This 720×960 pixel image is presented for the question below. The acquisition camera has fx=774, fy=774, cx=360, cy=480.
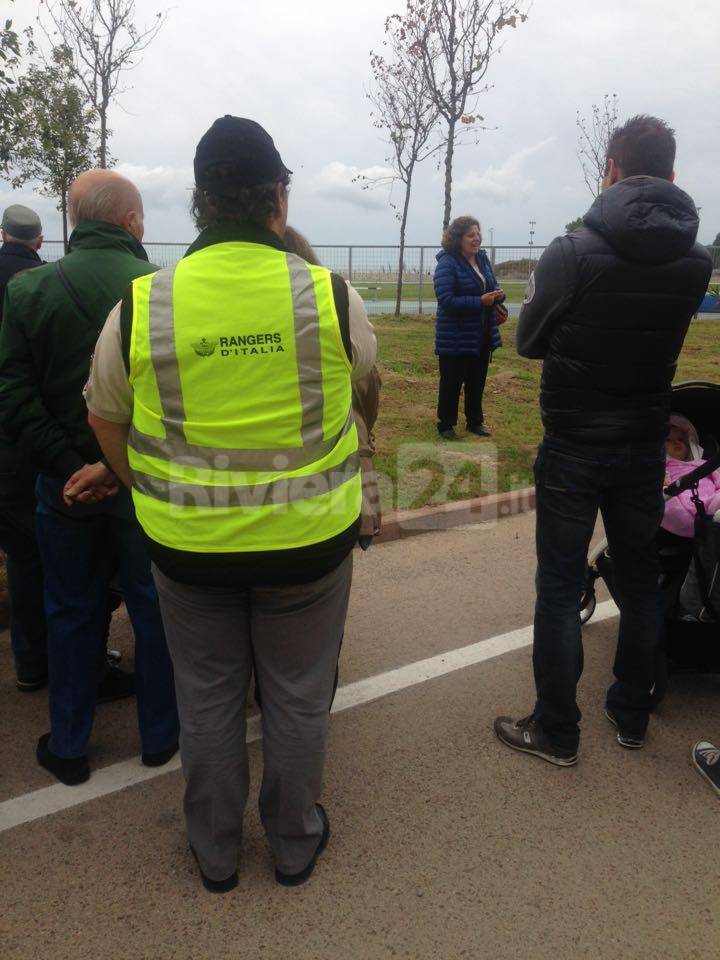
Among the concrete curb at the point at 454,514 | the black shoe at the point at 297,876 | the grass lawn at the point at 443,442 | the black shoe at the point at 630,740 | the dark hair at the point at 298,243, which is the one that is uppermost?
the dark hair at the point at 298,243

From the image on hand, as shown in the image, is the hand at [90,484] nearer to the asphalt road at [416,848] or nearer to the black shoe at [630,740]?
the asphalt road at [416,848]

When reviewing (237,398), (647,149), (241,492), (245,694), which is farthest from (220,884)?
(647,149)

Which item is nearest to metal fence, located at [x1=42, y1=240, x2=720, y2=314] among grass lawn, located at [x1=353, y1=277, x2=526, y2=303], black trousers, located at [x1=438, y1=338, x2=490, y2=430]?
grass lawn, located at [x1=353, y1=277, x2=526, y2=303]

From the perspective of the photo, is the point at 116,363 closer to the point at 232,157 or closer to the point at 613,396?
the point at 232,157

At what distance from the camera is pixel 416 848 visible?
2.46 m

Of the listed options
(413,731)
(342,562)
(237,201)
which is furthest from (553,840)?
(237,201)

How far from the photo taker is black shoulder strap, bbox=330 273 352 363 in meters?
1.89

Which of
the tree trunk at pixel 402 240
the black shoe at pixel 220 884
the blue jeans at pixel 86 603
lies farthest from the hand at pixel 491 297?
the tree trunk at pixel 402 240

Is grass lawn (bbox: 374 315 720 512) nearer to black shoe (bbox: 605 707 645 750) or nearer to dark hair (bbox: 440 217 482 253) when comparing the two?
dark hair (bbox: 440 217 482 253)

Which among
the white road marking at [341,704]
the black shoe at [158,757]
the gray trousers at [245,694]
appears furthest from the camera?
the black shoe at [158,757]

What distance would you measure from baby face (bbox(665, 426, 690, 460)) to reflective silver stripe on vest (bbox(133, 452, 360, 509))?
194cm

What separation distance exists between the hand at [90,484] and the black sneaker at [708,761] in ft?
7.53

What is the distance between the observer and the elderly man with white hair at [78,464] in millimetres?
2453

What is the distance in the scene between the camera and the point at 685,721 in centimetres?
316
